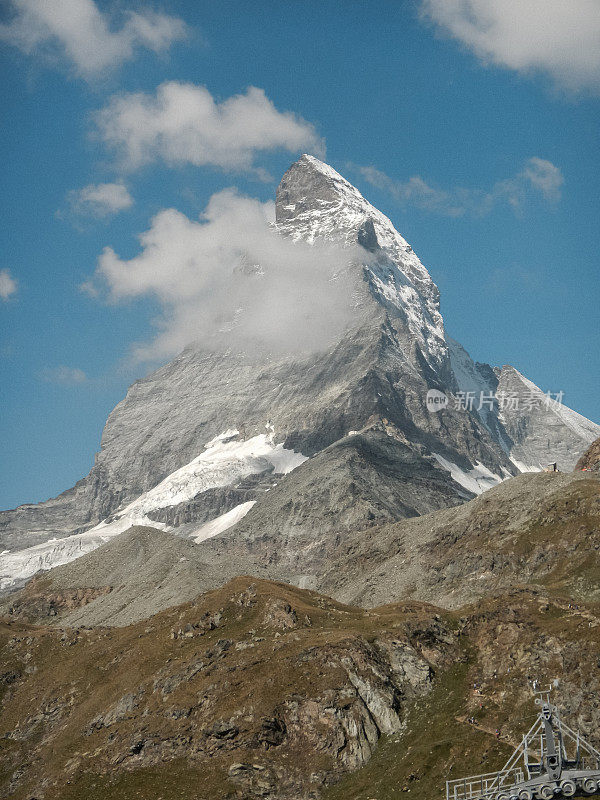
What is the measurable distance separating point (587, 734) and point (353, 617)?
132 ft

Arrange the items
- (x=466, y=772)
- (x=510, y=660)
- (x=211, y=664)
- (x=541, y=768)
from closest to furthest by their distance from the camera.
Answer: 1. (x=541, y=768)
2. (x=466, y=772)
3. (x=510, y=660)
4. (x=211, y=664)

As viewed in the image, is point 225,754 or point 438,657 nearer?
point 225,754

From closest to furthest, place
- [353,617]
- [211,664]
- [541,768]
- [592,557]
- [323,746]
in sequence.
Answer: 1. [541,768]
2. [323,746]
3. [211,664]
4. [353,617]
5. [592,557]

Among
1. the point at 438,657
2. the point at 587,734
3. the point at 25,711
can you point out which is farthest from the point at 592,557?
the point at 25,711

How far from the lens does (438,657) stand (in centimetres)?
10262

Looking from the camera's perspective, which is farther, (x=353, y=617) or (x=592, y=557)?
(x=592, y=557)

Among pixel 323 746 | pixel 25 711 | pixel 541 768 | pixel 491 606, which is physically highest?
pixel 25 711

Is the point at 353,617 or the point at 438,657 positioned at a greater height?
the point at 353,617

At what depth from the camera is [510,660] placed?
96.9 metres

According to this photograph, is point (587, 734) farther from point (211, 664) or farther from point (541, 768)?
point (211, 664)

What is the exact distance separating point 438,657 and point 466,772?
22.2m

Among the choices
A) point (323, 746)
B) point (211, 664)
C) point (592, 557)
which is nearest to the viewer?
point (323, 746)

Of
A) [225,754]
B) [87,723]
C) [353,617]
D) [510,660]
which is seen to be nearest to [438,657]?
[510,660]

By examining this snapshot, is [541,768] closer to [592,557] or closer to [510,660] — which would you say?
[510,660]
